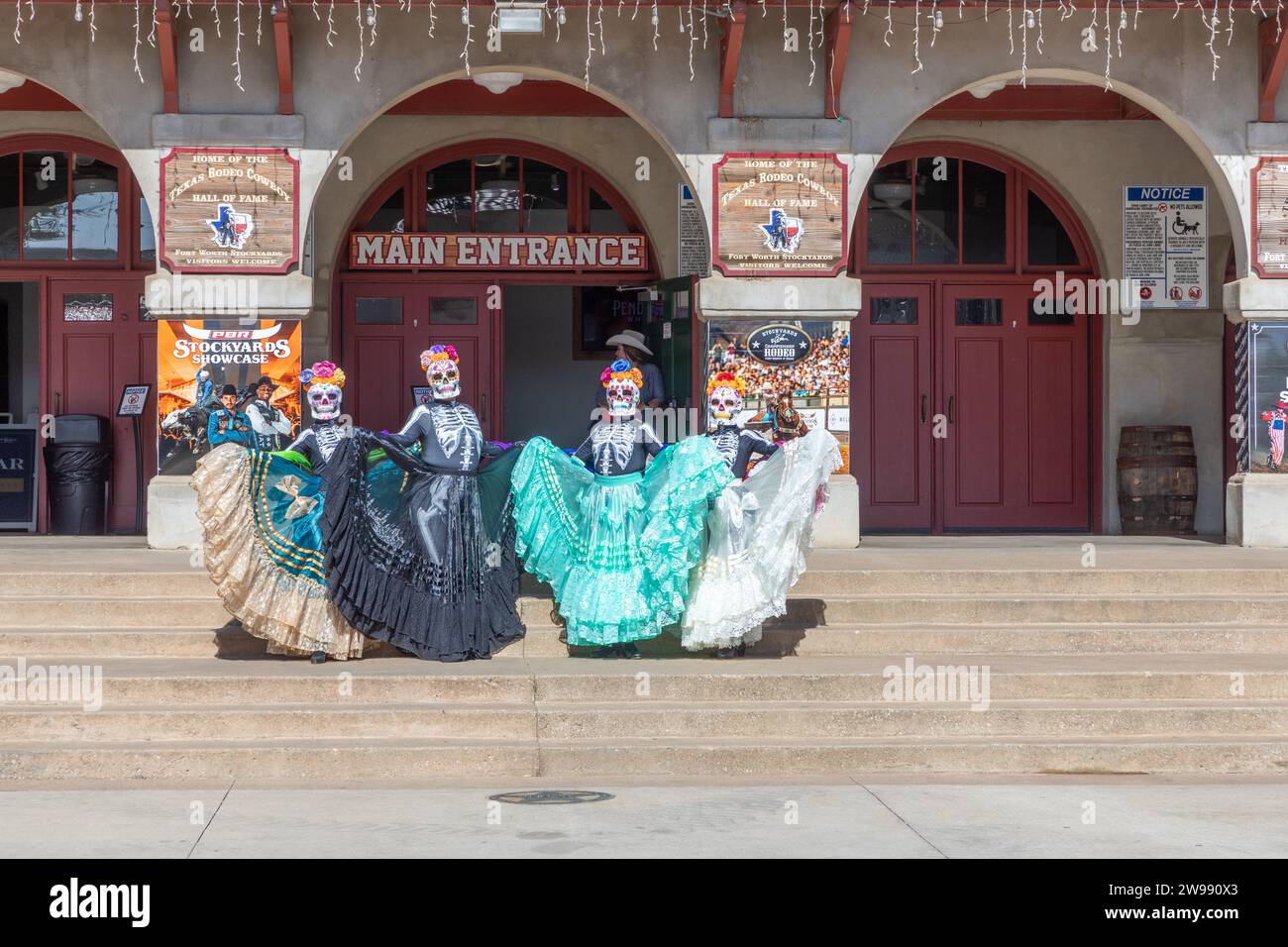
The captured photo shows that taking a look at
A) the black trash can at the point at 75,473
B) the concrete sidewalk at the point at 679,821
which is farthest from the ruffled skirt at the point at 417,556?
the black trash can at the point at 75,473

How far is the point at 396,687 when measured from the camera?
29.0 feet

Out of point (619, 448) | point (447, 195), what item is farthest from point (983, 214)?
point (619, 448)

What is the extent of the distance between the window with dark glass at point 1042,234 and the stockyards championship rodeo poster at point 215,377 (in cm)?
696

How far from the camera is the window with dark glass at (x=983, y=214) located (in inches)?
610

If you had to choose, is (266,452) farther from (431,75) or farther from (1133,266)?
(1133,266)

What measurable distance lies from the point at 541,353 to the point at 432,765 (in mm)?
11386

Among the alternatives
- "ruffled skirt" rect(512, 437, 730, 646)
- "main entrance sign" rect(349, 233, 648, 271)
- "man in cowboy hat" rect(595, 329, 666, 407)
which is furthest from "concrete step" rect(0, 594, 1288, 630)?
"main entrance sign" rect(349, 233, 648, 271)

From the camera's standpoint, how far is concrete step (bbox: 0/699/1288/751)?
846 cm

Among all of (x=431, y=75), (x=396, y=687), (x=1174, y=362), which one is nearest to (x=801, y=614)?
(x=396, y=687)

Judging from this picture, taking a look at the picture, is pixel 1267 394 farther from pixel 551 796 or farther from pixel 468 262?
pixel 551 796

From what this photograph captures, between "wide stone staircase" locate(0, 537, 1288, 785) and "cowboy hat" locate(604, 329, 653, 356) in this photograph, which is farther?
"cowboy hat" locate(604, 329, 653, 356)

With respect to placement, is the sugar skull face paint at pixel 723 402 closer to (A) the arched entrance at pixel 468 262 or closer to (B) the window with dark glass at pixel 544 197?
(A) the arched entrance at pixel 468 262

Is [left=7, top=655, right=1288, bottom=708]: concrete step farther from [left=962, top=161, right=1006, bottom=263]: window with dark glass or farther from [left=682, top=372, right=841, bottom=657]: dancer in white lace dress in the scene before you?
[left=962, top=161, right=1006, bottom=263]: window with dark glass

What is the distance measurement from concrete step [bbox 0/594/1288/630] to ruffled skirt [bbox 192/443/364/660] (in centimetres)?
91
